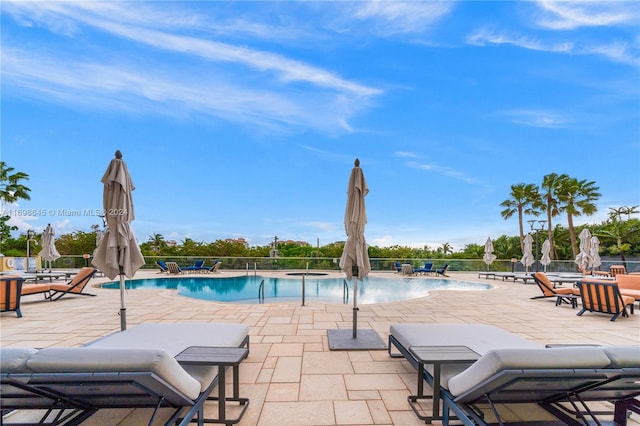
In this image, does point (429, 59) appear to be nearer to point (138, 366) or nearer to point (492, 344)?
point (492, 344)

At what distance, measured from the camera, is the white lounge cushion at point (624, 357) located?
1769 millimetres

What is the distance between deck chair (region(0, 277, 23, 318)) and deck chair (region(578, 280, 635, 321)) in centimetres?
1113

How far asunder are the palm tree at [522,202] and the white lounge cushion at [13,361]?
29.7 m

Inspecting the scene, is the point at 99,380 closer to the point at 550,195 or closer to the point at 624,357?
the point at 624,357

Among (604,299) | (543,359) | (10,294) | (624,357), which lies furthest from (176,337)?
(604,299)

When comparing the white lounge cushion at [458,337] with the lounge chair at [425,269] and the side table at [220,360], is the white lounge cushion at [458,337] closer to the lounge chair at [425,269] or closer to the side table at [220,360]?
the side table at [220,360]

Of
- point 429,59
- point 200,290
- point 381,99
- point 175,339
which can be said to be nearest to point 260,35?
point 429,59

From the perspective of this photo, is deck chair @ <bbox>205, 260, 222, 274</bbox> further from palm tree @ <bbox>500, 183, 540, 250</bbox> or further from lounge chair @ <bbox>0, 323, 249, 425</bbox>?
palm tree @ <bbox>500, 183, 540, 250</bbox>

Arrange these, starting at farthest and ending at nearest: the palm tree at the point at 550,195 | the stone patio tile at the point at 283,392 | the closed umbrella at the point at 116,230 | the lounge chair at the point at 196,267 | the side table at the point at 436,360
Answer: the palm tree at the point at 550,195
the lounge chair at the point at 196,267
the closed umbrella at the point at 116,230
the stone patio tile at the point at 283,392
the side table at the point at 436,360

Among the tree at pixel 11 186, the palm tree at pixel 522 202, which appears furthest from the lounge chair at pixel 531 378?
the palm tree at pixel 522 202

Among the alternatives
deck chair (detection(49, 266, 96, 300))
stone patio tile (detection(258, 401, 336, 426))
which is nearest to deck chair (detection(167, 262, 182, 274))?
deck chair (detection(49, 266, 96, 300))

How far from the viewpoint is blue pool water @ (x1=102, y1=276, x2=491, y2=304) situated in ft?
34.1

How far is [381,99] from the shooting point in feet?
54.8

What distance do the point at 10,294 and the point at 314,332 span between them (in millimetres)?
5853
